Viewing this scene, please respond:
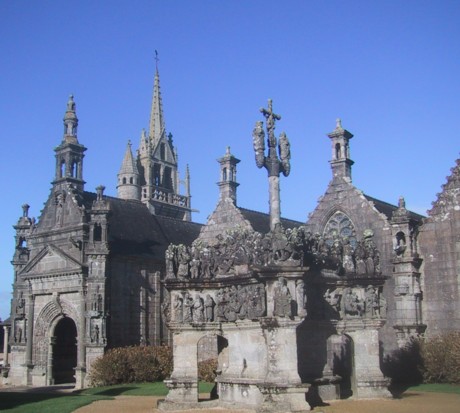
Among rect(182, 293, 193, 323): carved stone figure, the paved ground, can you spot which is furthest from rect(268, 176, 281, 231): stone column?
the paved ground

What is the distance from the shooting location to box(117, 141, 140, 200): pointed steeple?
54719 millimetres

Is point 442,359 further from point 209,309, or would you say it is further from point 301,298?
point 209,309

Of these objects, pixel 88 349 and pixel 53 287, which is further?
pixel 53 287

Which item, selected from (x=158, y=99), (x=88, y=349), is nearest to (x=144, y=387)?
(x=88, y=349)

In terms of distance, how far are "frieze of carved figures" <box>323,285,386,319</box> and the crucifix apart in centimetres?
274

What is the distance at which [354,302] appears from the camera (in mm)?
17375

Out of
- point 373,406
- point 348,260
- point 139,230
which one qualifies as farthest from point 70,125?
point 373,406

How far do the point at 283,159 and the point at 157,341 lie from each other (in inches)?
710

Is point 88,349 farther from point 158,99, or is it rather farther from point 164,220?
point 158,99

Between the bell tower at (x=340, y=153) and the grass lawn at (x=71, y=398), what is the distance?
10767mm

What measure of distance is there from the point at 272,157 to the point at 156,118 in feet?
156

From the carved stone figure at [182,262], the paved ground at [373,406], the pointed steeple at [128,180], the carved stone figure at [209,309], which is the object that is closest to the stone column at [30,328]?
the paved ground at [373,406]

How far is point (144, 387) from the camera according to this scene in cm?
2498

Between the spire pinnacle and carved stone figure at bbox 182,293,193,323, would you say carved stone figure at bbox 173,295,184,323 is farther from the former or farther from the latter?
the spire pinnacle
